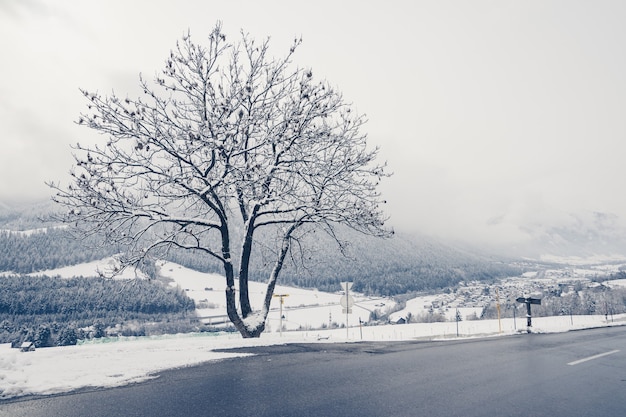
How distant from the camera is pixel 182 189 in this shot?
41.1ft

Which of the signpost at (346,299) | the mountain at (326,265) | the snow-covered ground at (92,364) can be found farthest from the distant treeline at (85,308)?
the snow-covered ground at (92,364)

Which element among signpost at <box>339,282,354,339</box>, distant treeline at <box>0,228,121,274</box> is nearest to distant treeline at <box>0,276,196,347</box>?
distant treeline at <box>0,228,121,274</box>

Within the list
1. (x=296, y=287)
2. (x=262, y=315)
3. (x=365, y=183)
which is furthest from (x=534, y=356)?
(x=296, y=287)

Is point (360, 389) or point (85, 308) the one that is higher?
point (360, 389)

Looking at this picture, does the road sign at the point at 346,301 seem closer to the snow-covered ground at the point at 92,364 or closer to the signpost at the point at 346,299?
the signpost at the point at 346,299

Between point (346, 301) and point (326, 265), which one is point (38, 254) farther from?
point (346, 301)

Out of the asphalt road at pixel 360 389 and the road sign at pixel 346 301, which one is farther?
the road sign at pixel 346 301

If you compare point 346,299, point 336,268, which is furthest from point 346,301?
point 336,268

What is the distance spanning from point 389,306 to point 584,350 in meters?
120

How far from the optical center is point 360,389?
5.66 m

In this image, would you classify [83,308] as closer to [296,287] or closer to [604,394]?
[604,394]

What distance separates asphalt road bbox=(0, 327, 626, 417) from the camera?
460 cm

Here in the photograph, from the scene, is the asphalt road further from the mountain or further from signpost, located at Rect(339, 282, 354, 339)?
the mountain

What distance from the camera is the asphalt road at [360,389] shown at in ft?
15.1
